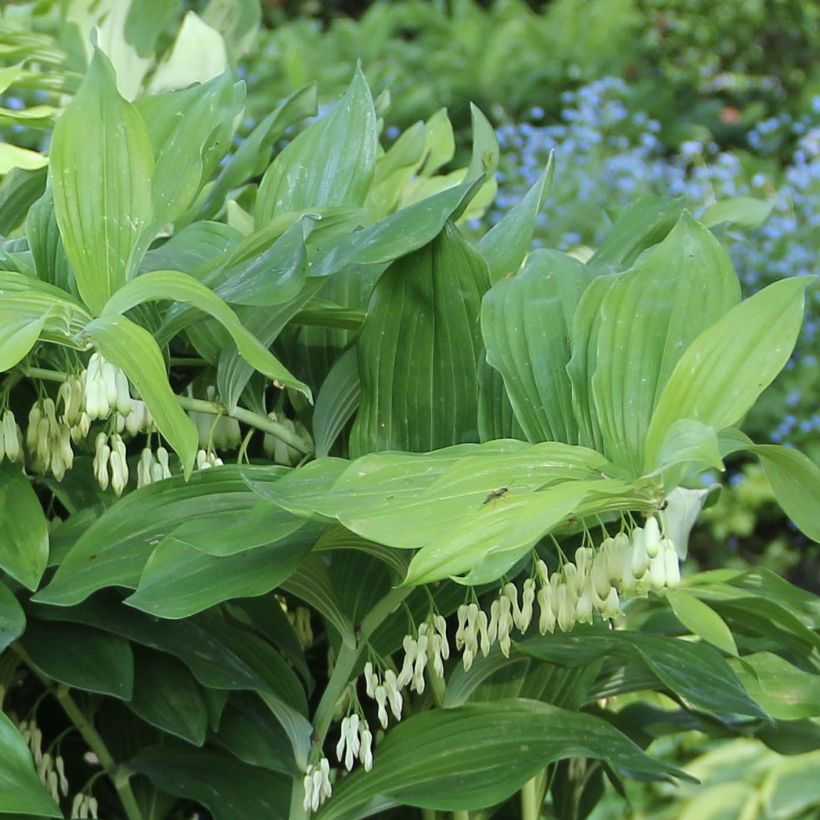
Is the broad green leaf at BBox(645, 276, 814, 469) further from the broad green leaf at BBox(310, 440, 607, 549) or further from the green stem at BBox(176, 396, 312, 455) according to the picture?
the green stem at BBox(176, 396, 312, 455)

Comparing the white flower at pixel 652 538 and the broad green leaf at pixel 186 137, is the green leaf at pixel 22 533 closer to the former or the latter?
the broad green leaf at pixel 186 137

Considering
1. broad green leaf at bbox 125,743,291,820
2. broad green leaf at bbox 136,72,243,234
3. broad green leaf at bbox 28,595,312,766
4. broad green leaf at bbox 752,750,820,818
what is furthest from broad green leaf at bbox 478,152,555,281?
broad green leaf at bbox 752,750,820,818

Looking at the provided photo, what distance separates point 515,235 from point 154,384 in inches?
14.0

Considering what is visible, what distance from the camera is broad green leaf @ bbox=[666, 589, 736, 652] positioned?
0.84 meters

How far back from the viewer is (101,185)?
77 centimetres

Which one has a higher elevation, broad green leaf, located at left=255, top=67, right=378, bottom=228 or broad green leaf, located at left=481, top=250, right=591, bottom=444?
broad green leaf, located at left=255, top=67, right=378, bottom=228

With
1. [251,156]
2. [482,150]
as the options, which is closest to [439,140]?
[482,150]

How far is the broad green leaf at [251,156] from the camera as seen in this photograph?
1.03 metres

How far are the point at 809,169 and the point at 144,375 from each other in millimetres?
4054

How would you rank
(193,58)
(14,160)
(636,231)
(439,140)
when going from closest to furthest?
1. (636,231)
2. (14,160)
3. (439,140)
4. (193,58)

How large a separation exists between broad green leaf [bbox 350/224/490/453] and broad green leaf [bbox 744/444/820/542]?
0.71 ft

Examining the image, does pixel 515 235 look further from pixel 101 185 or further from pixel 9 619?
pixel 9 619

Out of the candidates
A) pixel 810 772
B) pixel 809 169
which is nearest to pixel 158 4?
pixel 810 772

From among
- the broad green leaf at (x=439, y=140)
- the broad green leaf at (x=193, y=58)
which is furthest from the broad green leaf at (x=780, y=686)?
the broad green leaf at (x=193, y=58)
